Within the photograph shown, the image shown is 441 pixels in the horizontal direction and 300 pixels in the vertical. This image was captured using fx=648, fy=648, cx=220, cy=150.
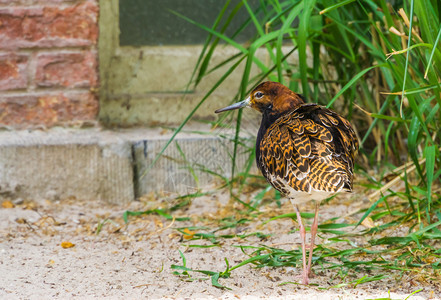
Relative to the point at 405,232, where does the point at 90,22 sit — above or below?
above

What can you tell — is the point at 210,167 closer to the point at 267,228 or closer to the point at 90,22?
the point at 267,228

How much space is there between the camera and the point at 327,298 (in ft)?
7.49

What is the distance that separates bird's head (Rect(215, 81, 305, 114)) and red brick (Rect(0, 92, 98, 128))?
1325 mm

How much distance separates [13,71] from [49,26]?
0.33 meters

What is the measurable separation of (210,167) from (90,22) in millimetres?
1123

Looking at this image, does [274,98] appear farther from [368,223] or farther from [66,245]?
[66,245]

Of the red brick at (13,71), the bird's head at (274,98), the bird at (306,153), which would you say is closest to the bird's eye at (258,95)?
the bird's head at (274,98)

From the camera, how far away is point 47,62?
3781 millimetres

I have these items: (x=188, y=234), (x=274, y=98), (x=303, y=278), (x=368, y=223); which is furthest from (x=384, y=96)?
(x=303, y=278)

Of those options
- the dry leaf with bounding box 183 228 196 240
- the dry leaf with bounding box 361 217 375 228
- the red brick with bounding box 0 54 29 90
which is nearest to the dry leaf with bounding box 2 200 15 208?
the red brick with bounding box 0 54 29 90

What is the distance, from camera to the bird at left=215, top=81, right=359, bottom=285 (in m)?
2.37

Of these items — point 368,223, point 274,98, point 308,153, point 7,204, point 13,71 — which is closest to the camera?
point 308,153

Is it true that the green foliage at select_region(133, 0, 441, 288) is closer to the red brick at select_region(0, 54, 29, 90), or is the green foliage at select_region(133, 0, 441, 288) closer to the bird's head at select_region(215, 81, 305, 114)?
the bird's head at select_region(215, 81, 305, 114)

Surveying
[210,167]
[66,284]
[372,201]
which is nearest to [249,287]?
[66,284]
